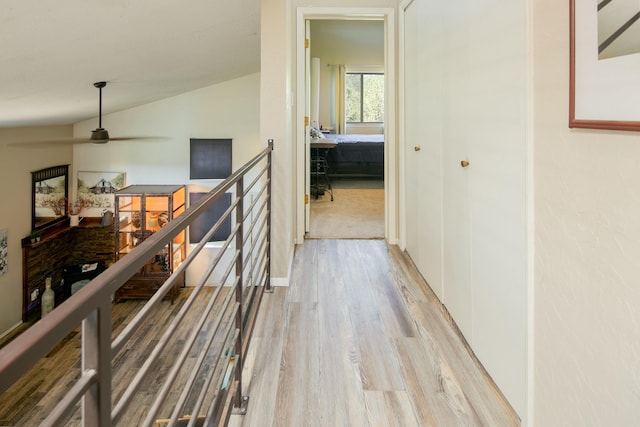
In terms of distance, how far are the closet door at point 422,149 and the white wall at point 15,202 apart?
524cm

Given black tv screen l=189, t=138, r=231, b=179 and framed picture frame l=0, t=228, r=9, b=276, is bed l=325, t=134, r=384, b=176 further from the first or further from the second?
framed picture frame l=0, t=228, r=9, b=276

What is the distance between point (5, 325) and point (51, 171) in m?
2.28

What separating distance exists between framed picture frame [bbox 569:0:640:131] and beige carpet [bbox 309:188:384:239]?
2.96 metres

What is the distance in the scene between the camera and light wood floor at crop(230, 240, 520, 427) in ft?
5.08

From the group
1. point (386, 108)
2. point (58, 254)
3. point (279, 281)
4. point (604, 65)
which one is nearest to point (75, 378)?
point (279, 281)

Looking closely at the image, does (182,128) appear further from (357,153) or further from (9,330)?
(9,330)

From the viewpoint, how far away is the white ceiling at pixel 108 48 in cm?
265

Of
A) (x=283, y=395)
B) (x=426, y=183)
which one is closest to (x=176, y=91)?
(x=426, y=183)

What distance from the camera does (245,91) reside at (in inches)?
273

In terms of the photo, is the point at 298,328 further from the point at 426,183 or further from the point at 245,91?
the point at 245,91

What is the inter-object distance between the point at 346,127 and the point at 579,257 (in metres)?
8.36

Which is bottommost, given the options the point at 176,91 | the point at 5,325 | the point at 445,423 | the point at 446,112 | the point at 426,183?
the point at 5,325

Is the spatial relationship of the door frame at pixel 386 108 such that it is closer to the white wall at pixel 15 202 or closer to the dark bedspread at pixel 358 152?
the dark bedspread at pixel 358 152

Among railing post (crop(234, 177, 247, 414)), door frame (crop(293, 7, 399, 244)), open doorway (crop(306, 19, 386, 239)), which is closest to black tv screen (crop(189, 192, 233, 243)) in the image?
open doorway (crop(306, 19, 386, 239))
